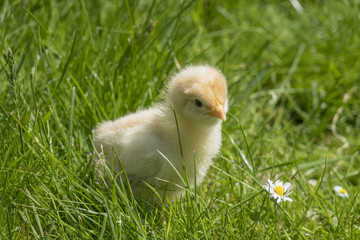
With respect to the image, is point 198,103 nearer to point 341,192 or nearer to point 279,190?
point 279,190

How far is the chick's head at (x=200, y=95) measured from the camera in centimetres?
225

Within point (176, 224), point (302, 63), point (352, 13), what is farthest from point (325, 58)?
point (176, 224)

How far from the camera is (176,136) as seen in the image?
2.39 meters

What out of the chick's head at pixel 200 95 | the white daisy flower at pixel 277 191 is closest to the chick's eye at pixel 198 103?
the chick's head at pixel 200 95

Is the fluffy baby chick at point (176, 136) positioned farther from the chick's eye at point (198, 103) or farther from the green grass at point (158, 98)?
the green grass at point (158, 98)

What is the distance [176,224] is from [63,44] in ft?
5.60

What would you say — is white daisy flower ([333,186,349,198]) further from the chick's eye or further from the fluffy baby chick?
the chick's eye

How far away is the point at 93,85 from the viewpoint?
9.62 feet

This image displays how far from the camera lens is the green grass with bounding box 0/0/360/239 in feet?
7.03

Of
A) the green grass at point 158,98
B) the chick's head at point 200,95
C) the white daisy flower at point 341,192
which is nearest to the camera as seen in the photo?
the green grass at point 158,98

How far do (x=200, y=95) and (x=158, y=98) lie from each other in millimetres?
424

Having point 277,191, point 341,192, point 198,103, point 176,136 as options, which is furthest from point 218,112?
point 341,192

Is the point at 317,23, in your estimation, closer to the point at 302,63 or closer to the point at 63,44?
the point at 302,63

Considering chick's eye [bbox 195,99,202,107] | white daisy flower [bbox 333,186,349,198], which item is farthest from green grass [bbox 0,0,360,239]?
chick's eye [bbox 195,99,202,107]
